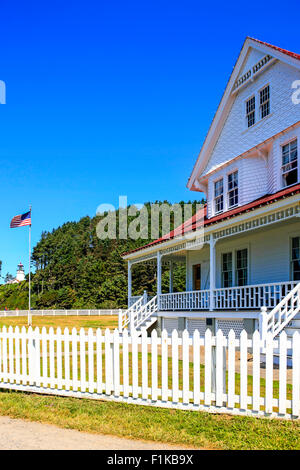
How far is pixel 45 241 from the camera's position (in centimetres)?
12000

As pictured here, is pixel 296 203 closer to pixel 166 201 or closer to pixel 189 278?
pixel 189 278

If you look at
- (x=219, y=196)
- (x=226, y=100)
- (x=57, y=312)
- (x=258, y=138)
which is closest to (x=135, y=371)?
(x=258, y=138)

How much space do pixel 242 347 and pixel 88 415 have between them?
2.49m

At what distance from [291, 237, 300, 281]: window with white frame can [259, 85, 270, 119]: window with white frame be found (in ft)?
17.8

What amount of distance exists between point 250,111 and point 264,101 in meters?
0.94

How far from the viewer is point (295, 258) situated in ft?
51.8

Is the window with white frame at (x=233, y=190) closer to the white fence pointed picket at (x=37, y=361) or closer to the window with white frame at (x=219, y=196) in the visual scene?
the window with white frame at (x=219, y=196)

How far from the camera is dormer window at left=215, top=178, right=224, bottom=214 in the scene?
67.2 ft

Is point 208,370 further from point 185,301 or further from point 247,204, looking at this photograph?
point 185,301

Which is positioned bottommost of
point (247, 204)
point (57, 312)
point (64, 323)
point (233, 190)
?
point (57, 312)

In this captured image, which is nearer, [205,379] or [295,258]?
[205,379]

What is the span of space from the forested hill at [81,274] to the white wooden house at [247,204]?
46763mm

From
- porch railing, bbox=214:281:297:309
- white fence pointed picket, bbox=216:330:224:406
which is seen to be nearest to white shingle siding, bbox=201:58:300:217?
porch railing, bbox=214:281:297:309

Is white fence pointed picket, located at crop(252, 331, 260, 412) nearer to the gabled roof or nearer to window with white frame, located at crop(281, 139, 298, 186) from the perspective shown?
window with white frame, located at crop(281, 139, 298, 186)
